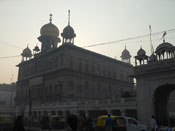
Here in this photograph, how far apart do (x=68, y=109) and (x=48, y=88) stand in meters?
14.9

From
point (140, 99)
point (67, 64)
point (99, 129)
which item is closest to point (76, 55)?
point (67, 64)

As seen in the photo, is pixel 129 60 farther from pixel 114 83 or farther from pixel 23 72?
pixel 23 72

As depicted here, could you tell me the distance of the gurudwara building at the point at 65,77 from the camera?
4133 centimetres

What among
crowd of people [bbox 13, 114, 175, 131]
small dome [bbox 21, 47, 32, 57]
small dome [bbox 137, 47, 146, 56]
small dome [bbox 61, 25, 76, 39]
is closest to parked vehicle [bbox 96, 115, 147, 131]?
crowd of people [bbox 13, 114, 175, 131]

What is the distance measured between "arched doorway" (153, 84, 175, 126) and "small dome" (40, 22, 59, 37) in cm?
3969

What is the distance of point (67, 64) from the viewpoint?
43.1 meters

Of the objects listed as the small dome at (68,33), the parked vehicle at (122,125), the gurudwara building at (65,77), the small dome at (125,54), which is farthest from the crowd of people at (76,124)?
the small dome at (125,54)

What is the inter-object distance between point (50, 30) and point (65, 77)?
1831 cm

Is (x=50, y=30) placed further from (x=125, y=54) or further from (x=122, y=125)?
(x=122, y=125)

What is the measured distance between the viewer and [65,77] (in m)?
42.0

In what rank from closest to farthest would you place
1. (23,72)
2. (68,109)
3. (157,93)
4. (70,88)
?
(157,93) → (68,109) → (70,88) → (23,72)

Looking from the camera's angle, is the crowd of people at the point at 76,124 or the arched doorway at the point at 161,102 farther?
the arched doorway at the point at 161,102

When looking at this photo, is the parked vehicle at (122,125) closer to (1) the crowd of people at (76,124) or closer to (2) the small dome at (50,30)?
(1) the crowd of people at (76,124)

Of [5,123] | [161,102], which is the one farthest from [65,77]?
[161,102]
